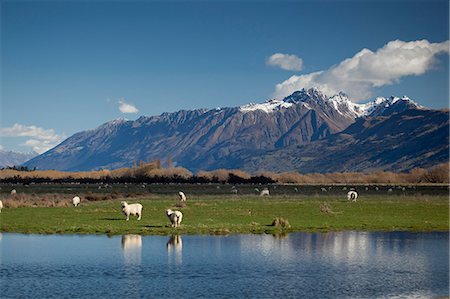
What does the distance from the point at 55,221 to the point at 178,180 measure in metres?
118

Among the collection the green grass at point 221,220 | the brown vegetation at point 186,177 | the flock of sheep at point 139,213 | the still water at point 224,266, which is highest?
the brown vegetation at point 186,177

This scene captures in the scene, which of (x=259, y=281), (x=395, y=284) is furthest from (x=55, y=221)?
(x=395, y=284)

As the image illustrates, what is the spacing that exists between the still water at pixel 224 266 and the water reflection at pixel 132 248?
0.05m

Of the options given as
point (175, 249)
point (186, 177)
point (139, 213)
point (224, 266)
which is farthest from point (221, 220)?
point (186, 177)

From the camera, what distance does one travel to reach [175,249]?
107 feet

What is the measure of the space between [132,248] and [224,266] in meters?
7.11

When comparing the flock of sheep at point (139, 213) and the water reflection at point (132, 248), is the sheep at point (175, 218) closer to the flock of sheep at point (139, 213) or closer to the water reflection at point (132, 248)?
the flock of sheep at point (139, 213)

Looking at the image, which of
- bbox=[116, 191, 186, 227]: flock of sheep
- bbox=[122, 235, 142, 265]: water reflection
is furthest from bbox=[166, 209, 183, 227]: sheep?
bbox=[122, 235, 142, 265]: water reflection

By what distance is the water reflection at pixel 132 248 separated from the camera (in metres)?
29.1

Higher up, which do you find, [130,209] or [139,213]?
[130,209]

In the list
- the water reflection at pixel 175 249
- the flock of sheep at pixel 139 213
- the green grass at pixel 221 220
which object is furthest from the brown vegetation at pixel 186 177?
the water reflection at pixel 175 249

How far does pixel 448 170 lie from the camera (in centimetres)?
18175

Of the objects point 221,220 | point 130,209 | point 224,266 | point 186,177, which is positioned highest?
point 186,177

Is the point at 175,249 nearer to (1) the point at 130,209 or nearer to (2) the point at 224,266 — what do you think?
(2) the point at 224,266
